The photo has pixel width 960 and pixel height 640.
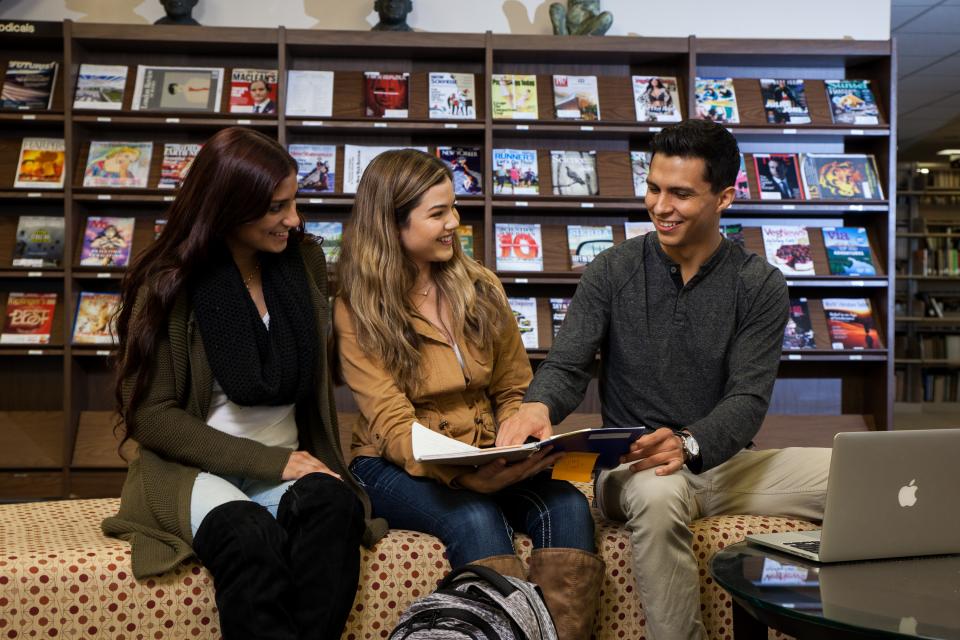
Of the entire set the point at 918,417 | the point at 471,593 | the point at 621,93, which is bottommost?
the point at 918,417

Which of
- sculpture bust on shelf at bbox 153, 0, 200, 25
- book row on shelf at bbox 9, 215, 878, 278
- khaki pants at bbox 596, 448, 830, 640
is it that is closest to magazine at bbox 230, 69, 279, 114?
sculpture bust on shelf at bbox 153, 0, 200, 25

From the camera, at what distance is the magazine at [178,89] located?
422 centimetres

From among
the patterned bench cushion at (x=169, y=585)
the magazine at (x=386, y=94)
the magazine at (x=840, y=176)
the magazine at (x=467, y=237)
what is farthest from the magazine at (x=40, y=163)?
the magazine at (x=840, y=176)

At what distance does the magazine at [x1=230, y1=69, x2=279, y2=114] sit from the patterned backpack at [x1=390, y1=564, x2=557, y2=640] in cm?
313

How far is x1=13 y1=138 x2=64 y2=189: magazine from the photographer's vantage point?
166 inches

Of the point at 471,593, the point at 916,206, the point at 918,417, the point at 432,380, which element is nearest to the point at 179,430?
the point at 432,380

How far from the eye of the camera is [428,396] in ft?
6.63

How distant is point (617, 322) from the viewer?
2.15 m

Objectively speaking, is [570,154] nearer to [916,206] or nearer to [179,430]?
[179,430]

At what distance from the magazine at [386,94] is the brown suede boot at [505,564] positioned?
2893 mm

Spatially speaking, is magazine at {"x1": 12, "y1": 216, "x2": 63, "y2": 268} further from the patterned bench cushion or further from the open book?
the open book

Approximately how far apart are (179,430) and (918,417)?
8.56m

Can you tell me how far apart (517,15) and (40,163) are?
2393mm

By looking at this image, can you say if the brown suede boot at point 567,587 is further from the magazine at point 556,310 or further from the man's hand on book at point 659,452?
the magazine at point 556,310
